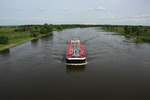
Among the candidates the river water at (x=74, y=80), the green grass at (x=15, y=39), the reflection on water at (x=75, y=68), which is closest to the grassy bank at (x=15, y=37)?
the green grass at (x=15, y=39)

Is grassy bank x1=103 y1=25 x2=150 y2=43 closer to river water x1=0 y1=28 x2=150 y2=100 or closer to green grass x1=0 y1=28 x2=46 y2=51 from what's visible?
river water x1=0 y1=28 x2=150 y2=100

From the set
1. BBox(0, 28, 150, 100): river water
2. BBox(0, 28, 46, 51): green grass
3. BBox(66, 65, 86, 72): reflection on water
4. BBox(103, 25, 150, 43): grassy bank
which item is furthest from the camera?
BBox(103, 25, 150, 43): grassy bank

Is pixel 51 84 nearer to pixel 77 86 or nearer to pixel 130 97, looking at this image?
pixel 77 86

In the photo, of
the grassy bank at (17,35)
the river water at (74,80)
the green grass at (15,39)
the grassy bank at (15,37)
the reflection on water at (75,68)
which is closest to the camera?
the river water at (74,80)

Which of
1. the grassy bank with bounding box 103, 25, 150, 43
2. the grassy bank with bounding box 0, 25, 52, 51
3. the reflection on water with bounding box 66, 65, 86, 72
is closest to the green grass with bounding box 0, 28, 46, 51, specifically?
the grassy bank with bounding box 0, 25, 52, 51

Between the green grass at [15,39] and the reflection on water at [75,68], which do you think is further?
the green grass at [15,39]

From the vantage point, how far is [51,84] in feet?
62.9

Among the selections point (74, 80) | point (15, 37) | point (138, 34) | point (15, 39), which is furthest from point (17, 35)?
point (74, 80)

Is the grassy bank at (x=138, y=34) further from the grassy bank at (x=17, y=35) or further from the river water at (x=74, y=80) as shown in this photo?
the grassy bank at (x=17, y=35)

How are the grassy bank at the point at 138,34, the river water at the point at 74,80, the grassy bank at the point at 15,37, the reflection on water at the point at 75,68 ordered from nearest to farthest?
the river water at the point at 74,80 < the reflection on water at the point at 75,68 < the grassy bank at the point at 15,37 < the grassy bank at the point at 138,34

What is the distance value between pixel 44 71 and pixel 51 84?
510cm

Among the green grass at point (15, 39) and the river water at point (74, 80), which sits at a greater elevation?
the green grass at point (15, 39)

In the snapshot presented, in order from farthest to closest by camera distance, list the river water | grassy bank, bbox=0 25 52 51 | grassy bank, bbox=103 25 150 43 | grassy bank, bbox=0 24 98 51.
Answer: grassy bank, bbox=103 25 150 43
grassy bank, bbox=0 24 98 51
grassy bank, bbox=0 25 52 51
the river water

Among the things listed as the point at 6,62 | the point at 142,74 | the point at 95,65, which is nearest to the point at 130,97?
the point at 142,74
